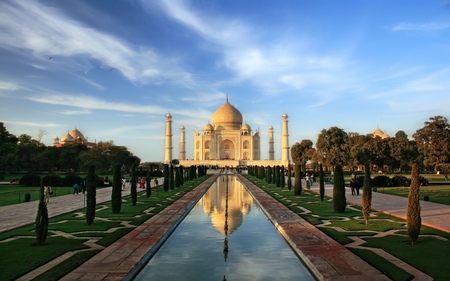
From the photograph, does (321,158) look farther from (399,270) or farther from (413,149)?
(399,270)

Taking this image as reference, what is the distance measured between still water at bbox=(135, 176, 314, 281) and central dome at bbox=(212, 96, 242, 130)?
5054cm

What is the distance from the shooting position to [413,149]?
133ft

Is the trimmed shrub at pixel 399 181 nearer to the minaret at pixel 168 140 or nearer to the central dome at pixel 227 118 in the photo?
the minaret at pixel 168 140

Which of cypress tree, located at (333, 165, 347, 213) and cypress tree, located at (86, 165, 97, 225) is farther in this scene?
cypress tree, located at (333, 165, 347, 213)

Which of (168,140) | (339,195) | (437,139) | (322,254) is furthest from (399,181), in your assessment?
(168,140)

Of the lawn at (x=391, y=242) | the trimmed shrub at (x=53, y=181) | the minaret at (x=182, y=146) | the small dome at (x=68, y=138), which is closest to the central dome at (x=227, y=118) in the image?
the minaret at (x=182, y=146)

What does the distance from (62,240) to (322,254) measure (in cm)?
495

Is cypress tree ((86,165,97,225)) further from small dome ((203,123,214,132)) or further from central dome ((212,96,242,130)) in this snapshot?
central dome ((212,96,242,130))

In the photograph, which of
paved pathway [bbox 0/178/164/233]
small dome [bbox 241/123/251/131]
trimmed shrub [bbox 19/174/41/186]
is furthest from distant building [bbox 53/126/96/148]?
paved pathway [bbox 0/178/164/233]

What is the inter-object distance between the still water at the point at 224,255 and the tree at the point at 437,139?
19473mm

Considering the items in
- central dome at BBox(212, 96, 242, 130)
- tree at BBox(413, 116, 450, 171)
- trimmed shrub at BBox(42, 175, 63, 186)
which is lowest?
trimmed shrub at BBox(42, 175, 63, 186)

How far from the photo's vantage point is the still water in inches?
205

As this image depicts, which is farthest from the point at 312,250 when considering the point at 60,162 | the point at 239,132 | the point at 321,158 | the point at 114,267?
the point at 239,132

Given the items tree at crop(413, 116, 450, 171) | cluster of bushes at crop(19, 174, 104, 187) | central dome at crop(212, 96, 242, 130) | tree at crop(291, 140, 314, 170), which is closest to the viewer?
cluster of bushes at crop(19, 174, 104, 187)
